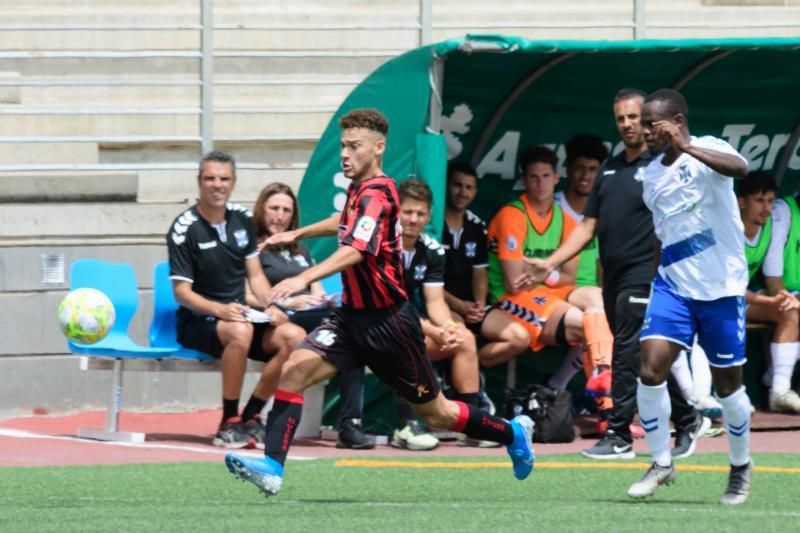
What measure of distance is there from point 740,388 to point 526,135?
4.66 metres

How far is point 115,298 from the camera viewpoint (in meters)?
11.4

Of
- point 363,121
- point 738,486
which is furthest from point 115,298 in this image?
point 738,486

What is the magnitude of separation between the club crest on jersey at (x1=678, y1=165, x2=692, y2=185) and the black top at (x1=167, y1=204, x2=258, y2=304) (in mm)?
3773

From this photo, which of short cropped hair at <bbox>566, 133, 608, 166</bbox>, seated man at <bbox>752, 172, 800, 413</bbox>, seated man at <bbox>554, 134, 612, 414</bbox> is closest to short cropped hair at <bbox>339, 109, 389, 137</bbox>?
seated man at <bbox>554, 134, 612, 414</bbox>

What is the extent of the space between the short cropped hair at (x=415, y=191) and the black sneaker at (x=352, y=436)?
4.82 ft

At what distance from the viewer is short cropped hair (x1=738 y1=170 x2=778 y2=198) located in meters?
12.1

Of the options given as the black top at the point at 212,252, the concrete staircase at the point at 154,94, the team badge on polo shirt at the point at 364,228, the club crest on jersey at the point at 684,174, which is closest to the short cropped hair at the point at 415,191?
the black top at the point at 212,252

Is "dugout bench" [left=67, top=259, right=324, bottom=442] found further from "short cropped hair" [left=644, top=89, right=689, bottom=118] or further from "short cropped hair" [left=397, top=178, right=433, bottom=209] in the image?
"short cropped hair" [left=644, top=89, right=689, bottom=118]

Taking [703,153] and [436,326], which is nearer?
[703,153]

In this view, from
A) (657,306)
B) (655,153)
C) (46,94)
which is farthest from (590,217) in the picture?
(46,94)

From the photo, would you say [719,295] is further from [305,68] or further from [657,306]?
[305,68]

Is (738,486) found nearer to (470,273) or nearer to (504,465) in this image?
(504,465)

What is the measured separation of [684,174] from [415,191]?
2.97m

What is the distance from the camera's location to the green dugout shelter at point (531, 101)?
432 inches
